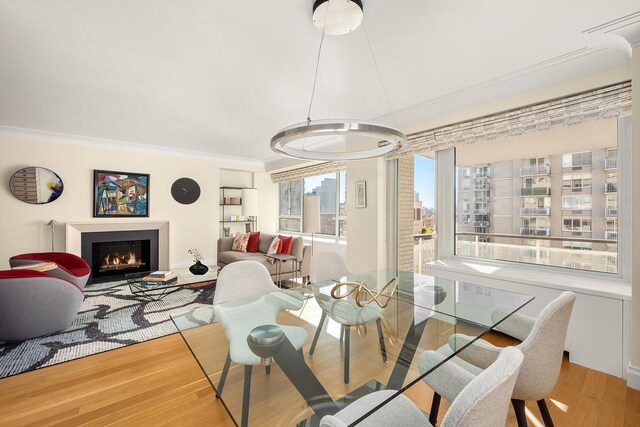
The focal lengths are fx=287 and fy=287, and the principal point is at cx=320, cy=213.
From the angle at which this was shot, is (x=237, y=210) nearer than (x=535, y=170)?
No

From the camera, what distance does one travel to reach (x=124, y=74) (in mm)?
2598

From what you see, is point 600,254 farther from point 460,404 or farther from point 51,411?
point 51,411

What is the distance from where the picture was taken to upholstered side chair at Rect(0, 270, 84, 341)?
2.44 metres

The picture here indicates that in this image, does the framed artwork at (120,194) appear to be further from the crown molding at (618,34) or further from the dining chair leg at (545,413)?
the crown molding at (618,34)

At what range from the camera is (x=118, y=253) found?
5.17 meters

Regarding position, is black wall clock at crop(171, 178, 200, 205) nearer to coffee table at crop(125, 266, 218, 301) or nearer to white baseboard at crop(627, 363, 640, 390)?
coffee table at crop(125, 266, 218, 301)

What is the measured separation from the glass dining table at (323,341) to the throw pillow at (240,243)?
3.18 metres

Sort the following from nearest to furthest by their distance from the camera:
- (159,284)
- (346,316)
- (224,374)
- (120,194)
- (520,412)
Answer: (224,374) → (520,412) → (346,316) → (159,284) → (120,194)

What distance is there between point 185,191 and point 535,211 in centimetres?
566

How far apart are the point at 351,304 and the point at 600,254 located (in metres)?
2.36

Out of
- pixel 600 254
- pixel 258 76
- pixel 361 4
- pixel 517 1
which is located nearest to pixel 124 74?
pixel 258 76

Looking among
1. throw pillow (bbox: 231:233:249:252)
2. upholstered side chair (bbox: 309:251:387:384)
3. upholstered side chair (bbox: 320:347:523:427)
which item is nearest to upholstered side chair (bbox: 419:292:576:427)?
upholstered side chair (bbox: 309:251:387:384)

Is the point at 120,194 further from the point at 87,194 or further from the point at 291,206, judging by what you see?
the point at 291,206

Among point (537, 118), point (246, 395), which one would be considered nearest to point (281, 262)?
point (246, 395)
